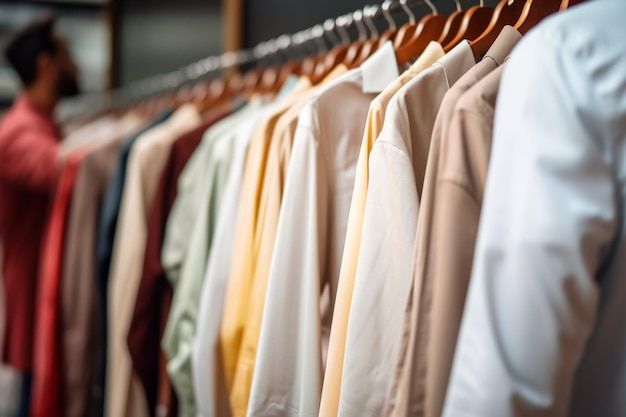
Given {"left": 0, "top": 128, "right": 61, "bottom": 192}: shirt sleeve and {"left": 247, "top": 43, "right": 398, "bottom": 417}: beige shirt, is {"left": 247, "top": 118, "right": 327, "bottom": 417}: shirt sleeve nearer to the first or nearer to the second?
{"left": 247, "top": 43, "right": 398, "bottom": 417}: beige shirt

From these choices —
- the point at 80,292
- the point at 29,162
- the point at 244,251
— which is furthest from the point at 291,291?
the point at 29,162

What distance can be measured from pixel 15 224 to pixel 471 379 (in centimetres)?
168

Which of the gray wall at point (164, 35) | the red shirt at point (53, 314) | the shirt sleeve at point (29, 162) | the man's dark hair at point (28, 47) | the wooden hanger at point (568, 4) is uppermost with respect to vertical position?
the gray wall at point (164, 35)

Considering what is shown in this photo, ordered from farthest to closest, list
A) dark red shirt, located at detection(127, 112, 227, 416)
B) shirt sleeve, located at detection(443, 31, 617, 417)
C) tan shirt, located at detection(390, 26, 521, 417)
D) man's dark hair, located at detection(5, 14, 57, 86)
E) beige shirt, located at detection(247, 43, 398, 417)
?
1. man's dark hair, located at detection(5, 14, 57, 86)
2. dark red shirt, located at detection(127, 112, 227, 416)
3. beige shirt, located at detection(247, 43, 398, 417)
4. tan shirt, located at detection(390, 26, 521, 417)
5. shirt sleeve, located at detection(443, 31, 617, 417)

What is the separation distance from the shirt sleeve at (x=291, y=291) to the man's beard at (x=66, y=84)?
164cm

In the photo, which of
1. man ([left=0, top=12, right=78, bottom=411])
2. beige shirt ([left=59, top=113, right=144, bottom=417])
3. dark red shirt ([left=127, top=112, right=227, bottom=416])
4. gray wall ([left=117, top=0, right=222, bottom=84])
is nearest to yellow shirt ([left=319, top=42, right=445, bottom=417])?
dark red shirt ([left=127, top=112, right=227, bottom=416])

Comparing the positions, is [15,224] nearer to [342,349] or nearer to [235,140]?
[235,140]

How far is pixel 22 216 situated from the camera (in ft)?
6.44

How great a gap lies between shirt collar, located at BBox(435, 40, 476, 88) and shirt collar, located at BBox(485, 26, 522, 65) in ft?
0.21

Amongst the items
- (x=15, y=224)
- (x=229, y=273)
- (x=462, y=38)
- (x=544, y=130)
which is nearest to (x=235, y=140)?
(x=229, y=273)

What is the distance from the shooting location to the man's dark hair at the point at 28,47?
7.25 ft

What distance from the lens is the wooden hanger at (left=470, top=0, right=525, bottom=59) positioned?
876 millimetres

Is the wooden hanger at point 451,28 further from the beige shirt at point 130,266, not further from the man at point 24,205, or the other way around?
the man at point 24,205

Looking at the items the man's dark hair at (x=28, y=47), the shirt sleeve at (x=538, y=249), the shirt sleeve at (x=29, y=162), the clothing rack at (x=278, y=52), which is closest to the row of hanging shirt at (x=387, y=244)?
the shirt sleeve at (x=538, y=249)
